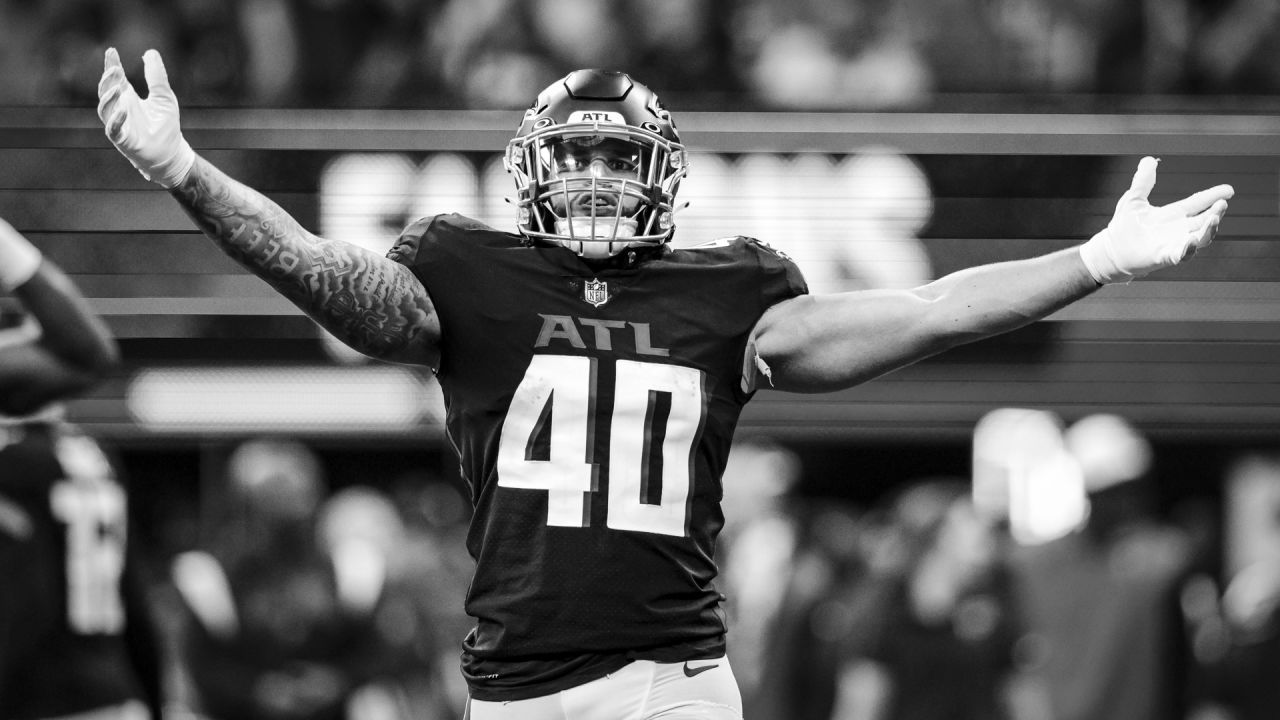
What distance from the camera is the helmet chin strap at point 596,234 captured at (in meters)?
3.16

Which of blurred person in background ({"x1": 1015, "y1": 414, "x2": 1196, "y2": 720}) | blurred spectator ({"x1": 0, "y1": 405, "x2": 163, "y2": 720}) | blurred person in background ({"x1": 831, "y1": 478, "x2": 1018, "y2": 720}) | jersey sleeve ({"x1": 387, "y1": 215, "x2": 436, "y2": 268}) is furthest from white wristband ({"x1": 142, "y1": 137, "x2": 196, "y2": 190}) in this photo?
blurred person in background ({"x1": 1015, "y1": 414, "x2": 1196, "y2": 720})

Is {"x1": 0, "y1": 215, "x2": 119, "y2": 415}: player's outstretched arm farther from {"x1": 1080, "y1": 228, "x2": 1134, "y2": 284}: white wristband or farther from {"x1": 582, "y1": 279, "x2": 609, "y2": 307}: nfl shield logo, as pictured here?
{"x1": 1080, "y1": 228, "x2": 1134, "y2": 284}: white wristband

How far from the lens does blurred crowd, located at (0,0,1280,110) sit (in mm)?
7547

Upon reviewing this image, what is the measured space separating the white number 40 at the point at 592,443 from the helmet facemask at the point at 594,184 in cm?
26

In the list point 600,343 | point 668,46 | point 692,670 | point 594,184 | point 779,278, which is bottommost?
point 692,670

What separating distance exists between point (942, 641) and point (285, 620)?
237 centimetres

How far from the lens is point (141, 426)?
668 centimetres

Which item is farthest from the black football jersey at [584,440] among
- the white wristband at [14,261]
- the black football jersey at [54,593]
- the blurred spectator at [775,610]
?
the blurred spectator at [775,610]

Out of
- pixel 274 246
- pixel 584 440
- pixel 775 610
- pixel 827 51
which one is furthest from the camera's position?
pixel 827 51

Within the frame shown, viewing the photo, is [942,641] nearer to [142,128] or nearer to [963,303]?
[963,303]

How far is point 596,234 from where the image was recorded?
10.4 feet

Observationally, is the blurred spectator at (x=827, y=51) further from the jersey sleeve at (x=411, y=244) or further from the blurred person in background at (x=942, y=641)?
the jersey sleeve at (x=411, y=244)

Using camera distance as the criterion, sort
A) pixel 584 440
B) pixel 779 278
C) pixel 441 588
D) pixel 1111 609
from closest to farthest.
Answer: pixel 584 440
pixel 779 278
pixel 1111 609
pixel 441 588

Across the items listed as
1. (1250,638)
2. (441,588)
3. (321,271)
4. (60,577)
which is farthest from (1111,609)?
(321,271)
